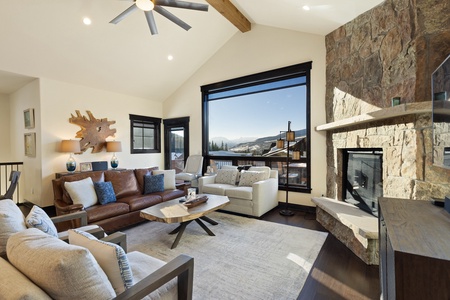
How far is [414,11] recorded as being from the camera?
90.4 inches

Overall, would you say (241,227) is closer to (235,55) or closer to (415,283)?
(415,283)

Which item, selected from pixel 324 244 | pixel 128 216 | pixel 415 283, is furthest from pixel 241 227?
pixel 415 283

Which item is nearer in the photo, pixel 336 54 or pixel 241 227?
pixel 241 227

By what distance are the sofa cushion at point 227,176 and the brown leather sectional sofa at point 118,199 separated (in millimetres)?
938

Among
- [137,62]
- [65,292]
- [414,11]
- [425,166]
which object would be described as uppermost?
[137,62]

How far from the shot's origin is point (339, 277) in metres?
2.15

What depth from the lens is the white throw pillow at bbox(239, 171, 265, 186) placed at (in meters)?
4.34

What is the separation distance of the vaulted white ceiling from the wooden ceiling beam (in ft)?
0.35

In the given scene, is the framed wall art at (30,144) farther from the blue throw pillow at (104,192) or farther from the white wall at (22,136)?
the blue throw pillow at (104,192)

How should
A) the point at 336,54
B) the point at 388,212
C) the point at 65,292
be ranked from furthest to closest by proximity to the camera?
the point at 336,54, the point at 388,212, the point at 65,292

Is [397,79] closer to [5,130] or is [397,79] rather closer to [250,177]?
[250,177]

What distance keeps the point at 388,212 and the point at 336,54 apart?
3.18 m

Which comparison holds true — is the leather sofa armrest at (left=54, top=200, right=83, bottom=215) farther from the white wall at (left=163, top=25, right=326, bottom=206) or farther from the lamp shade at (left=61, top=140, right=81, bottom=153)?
the white wall at (left=163, top=25, right=326, bottom=206)

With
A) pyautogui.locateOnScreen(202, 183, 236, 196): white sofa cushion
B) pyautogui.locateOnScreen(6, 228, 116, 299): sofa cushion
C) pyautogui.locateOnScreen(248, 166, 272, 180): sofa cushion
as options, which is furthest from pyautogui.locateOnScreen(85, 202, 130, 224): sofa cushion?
pyautogui.locateOnScreen(248, 166, 272, 180): sofa cushion
